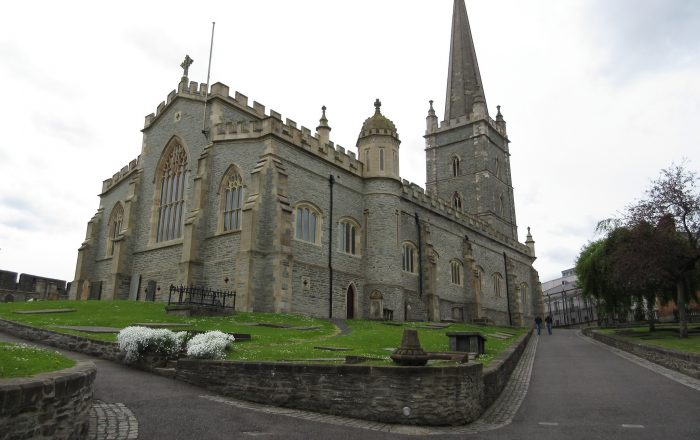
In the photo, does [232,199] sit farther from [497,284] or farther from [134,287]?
[497,284]

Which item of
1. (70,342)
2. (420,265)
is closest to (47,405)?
(70,342)

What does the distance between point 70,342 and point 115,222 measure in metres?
24.1

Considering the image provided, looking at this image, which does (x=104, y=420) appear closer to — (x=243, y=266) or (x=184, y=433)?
(x=184, y=433)

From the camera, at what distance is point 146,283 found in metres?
29.8

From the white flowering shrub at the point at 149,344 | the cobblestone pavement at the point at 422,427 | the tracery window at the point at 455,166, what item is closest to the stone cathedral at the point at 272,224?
the white flowering shrub at the point at 149,344

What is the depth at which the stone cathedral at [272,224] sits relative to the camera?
1014 inches

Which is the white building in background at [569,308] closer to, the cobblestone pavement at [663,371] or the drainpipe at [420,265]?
the drainpipe at [420,265]

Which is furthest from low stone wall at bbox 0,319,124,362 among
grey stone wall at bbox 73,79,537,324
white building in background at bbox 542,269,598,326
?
white building in background at bbox 542,269,598,326

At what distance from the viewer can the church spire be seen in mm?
60716

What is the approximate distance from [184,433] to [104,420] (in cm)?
146

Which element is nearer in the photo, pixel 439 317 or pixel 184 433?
pixel 184 433

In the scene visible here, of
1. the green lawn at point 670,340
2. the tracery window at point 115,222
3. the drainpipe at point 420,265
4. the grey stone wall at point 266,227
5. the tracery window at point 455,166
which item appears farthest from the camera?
the tracery window at point 455,166

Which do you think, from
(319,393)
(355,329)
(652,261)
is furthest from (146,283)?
(652,261)

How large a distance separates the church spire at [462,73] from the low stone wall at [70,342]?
52252mm
